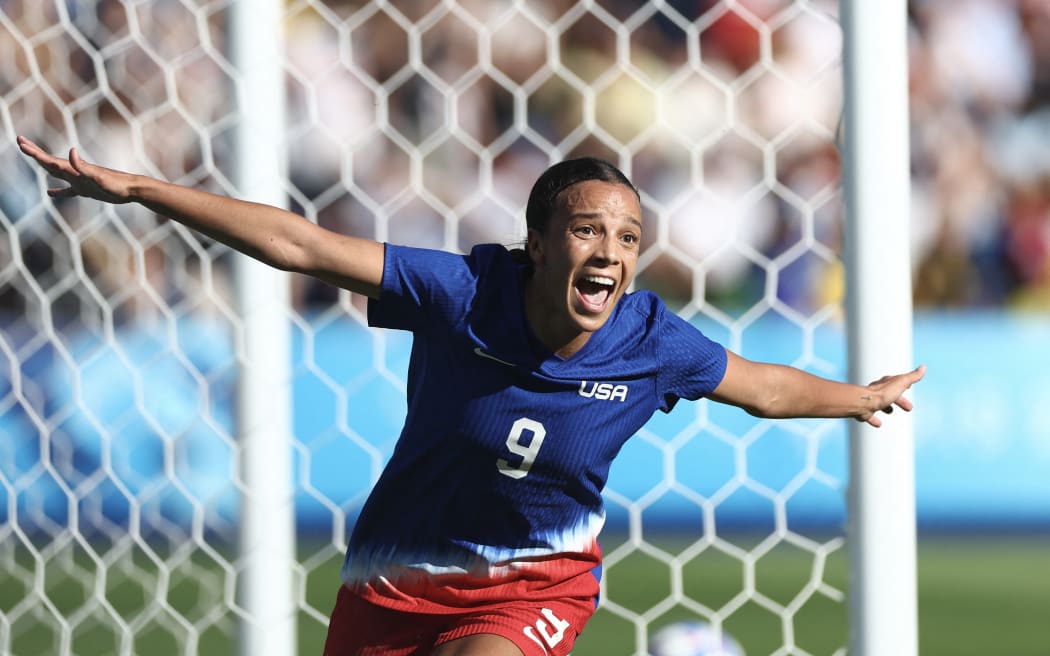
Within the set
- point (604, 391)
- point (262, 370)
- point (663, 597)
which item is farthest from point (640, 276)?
point (604, 391)

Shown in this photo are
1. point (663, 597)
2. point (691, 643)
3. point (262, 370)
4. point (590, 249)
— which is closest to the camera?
point (590, 249)

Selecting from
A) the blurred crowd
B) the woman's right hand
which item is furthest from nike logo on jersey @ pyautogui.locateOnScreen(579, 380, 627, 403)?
the blurred crowd

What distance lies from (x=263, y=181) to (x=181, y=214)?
2.56ft

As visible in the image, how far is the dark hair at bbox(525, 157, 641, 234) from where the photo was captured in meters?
2.28

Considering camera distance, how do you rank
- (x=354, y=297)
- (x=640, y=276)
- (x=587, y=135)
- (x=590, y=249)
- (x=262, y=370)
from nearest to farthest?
1. (x=590, y=249)
2. (x=262, y=370)
3. (x=587, y=135)
4. (x=640, y=276)
5. (x=354, y=297)

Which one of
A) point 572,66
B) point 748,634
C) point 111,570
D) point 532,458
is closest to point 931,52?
point 572,66

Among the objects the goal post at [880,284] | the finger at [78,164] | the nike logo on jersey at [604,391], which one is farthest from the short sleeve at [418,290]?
the goal post at [880,284]

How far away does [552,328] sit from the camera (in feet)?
7.65

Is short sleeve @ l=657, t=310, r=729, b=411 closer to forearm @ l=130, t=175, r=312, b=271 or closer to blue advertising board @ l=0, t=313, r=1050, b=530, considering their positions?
forearm @ l=130, t=175, r=312, b=271

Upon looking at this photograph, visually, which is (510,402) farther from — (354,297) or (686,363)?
(354,297)

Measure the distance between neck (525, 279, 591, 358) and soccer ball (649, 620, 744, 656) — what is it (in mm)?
985

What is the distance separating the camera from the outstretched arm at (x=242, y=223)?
2.10 m

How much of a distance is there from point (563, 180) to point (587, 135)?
278cm

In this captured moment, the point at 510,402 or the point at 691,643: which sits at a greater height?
the point at 510,402
